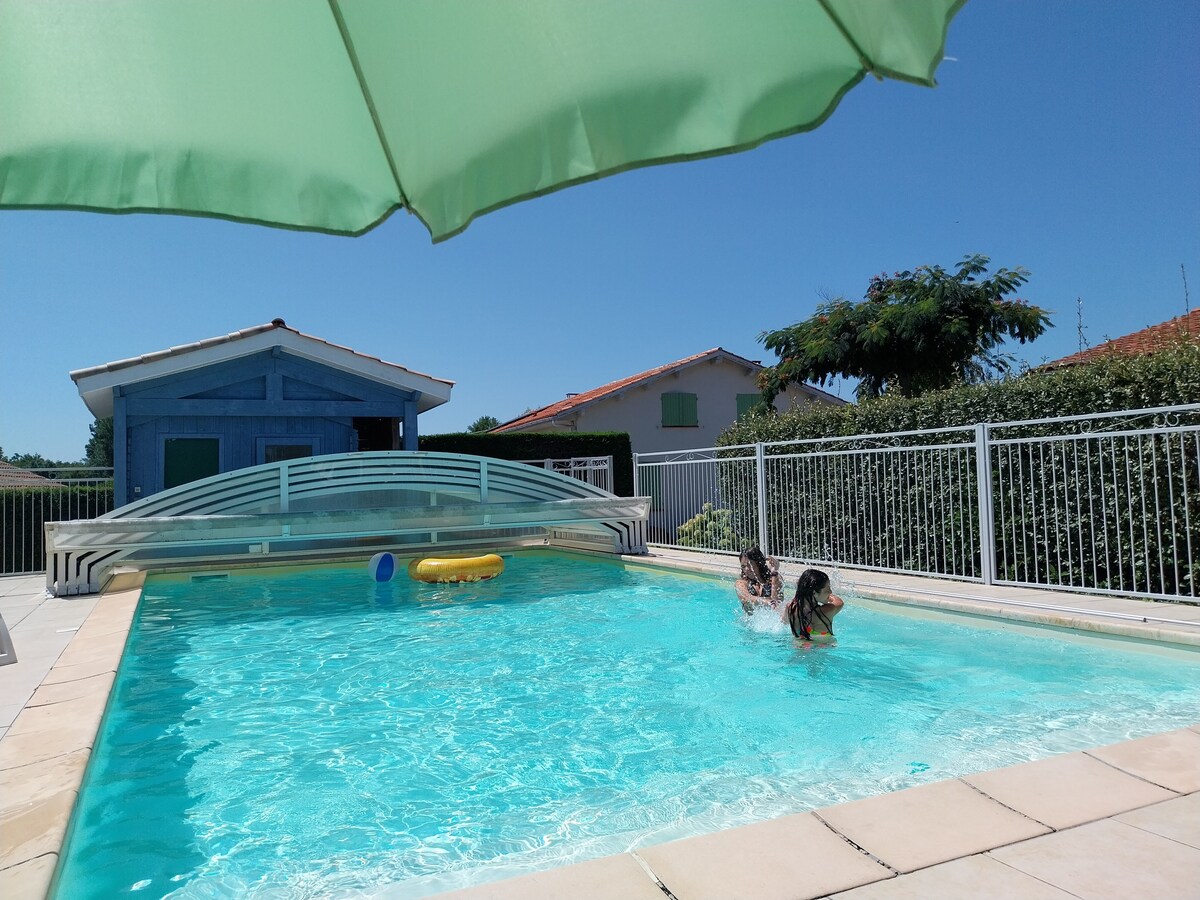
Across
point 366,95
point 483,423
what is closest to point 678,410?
point 366,95

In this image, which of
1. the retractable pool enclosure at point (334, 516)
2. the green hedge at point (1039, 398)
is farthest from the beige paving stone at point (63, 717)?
the green hedge at point (1039, 398)

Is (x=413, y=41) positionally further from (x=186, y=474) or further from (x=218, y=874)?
(x=186, y=474)

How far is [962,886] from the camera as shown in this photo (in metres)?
2.38

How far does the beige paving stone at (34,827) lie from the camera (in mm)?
2832

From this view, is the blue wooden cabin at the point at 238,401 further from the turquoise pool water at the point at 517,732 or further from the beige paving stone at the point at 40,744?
the beige paving stone at the point at 40,744

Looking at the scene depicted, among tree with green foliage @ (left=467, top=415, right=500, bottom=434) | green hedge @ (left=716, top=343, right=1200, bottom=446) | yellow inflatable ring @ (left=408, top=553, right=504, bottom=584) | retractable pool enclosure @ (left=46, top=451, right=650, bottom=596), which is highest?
tree with green foliage @ (left=467, top=415, right=500, bottom=434)

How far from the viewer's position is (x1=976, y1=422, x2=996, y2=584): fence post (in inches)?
336

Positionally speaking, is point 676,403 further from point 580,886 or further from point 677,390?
point 580,886

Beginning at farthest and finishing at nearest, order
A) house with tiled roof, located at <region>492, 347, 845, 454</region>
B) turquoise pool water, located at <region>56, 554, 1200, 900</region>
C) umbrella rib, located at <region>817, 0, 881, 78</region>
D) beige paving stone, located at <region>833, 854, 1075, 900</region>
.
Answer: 1. house with tiled roof, located at <region>492, 347, 845, 454</region>
2. turquoise pool water, located at <region>56, 554, 1200, 900</region>
3. beige paving stone, located at <region>833, 854, 1075, 900</region>
4. umbrella rib, located at <region>817, 0, 881, 78</region>

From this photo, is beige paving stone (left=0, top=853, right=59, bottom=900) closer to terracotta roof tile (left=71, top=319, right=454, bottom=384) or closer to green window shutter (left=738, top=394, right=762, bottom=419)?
terracotta roof tile (left=71, top=319, right=454, bottom=384)

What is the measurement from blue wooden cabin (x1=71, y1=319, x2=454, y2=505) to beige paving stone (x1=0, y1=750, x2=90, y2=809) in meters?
12.4

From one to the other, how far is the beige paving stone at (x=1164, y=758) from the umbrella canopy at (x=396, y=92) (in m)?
3.32

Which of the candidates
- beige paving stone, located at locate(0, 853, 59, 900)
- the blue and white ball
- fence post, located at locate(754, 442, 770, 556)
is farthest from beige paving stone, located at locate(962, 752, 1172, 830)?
the blue and white ball

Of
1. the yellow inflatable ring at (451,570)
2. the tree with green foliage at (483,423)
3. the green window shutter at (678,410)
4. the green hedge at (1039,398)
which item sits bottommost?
the yellow inflatable ring at (451,570)
